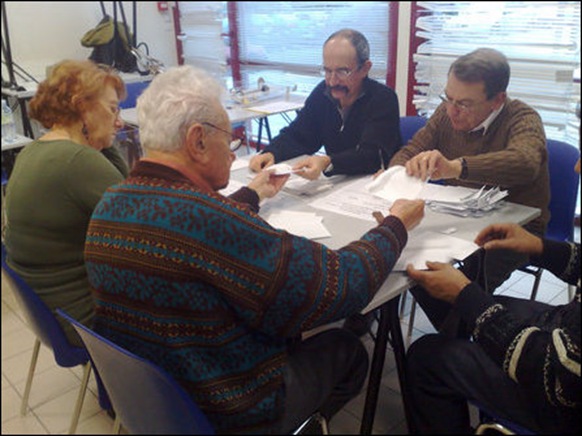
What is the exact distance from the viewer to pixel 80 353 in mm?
1396

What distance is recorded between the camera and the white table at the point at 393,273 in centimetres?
110

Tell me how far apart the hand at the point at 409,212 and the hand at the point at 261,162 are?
736mm

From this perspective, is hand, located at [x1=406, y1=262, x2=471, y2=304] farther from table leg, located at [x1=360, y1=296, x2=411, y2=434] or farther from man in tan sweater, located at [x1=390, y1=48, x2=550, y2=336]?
man in tan sweater, located at [x1=390, y1=48, x2=550, y2=336]

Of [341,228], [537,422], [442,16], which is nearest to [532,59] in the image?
[442,16]

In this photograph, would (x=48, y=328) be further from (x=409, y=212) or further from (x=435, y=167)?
(x=435, y=167)

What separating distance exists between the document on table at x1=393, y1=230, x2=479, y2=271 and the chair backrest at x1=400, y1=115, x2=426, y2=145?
0.58 meters

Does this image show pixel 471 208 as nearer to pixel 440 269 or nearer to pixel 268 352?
pixel 440 269

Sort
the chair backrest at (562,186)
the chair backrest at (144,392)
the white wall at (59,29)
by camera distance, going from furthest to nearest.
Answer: the white wall at (59,29)
the chair backrest at (562,186)
the chair backrest at (144,392)

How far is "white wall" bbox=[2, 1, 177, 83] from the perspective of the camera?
3.96 m

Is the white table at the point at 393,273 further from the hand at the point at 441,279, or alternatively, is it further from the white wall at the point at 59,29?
the white wall at the point at 59,29

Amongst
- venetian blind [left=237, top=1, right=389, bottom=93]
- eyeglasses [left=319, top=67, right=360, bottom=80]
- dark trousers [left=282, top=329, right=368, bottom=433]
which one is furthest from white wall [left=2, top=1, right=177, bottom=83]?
dark trousers [left=282, top=329, right=368, bottom=433]

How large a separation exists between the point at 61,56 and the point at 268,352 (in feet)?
13.1

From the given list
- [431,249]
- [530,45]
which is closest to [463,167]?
[431,249]

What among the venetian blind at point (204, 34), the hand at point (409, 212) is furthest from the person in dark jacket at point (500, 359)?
the venetian blind at point (204, 34)
